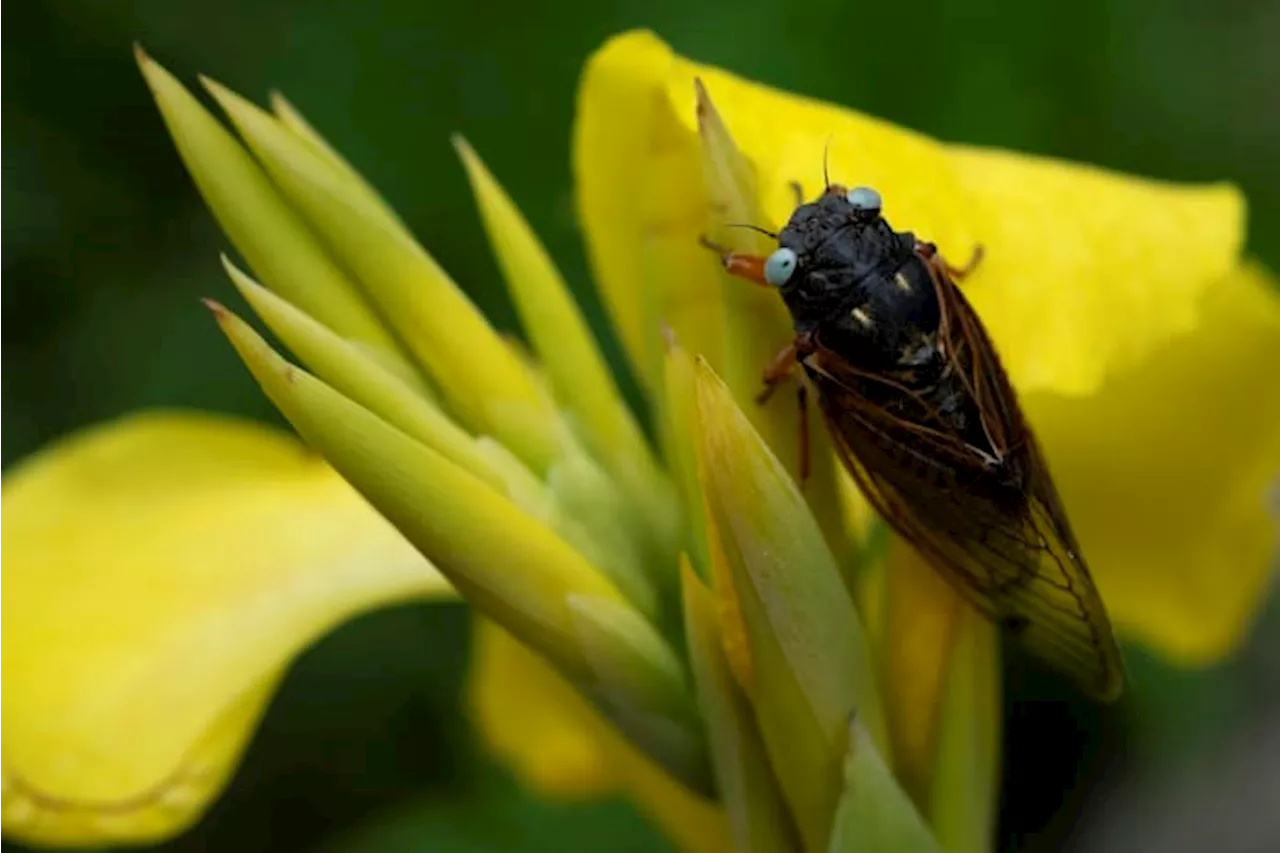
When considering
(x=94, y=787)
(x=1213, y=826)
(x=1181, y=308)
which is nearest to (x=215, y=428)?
(x=94, y=787)

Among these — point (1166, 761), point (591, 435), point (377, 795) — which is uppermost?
point (591, 435)

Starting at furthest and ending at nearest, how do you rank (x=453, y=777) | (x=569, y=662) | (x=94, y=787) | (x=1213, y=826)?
(x=1213, y=826) < (x=453, y=777) < (x=94, y=787) < (x=569, y=662)

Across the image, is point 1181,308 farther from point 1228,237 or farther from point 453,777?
point 453,777

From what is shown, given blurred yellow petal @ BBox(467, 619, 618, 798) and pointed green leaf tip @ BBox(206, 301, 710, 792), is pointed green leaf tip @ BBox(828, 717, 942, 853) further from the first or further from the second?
blurred yellow petal @ BBox(467, 619, 618, 798)

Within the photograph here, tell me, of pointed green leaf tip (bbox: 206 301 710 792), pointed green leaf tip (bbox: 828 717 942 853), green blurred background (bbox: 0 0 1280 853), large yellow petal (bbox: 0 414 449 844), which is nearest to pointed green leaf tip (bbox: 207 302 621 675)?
pointed green leaf tip (bbox: 206 301 710 792)

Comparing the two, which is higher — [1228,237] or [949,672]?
[1228,237]

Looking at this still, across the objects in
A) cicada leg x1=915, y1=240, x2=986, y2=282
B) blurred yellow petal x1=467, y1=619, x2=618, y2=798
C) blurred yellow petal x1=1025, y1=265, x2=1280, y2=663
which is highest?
cicada leg x1=915, y1=240, x2=986, y2=282
